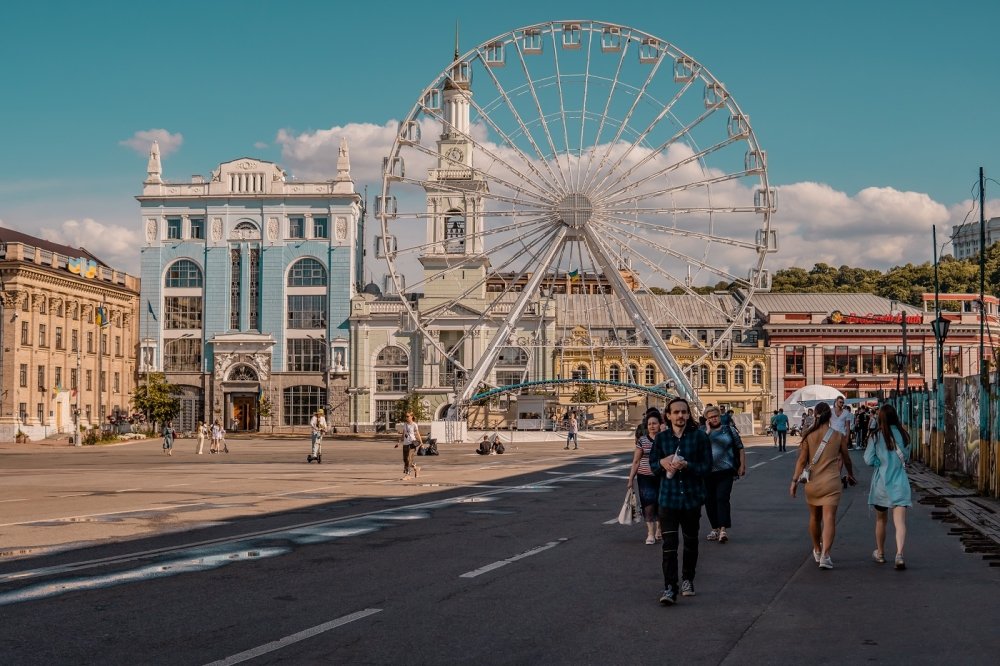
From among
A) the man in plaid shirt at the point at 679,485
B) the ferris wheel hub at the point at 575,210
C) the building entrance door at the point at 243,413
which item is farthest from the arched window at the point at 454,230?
the man in plaid shirt at the point at 679,485

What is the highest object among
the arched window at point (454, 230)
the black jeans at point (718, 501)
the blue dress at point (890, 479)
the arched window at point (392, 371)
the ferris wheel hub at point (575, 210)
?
the arched window at point (454, 230)

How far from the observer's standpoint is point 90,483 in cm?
2902

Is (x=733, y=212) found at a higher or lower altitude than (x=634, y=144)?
lower

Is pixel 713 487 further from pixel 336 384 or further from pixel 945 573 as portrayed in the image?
pixel 336 384

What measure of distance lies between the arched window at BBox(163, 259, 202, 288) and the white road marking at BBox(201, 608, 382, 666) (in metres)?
88.2

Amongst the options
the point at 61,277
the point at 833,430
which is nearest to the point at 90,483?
the point at 833,430

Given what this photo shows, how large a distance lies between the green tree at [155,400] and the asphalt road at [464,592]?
69195mm

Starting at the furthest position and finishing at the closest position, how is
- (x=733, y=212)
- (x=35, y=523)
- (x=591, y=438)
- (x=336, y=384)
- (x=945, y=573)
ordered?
(x=336, y=384)
(x=591, y=438)
(x=733, y=212)
(x=35, y=523)
(x=945, y=573)

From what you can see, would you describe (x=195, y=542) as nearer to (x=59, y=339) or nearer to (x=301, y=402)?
(x=59, y=339)

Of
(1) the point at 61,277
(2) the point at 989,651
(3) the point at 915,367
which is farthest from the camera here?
(3) the point at 915,367

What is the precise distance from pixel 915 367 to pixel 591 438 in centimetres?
5024

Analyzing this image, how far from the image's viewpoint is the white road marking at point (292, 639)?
8.03m

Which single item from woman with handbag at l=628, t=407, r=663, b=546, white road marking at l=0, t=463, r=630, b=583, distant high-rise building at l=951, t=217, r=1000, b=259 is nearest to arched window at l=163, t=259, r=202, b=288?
distant high-rise building at l=951, t=217, r=1000, b=259

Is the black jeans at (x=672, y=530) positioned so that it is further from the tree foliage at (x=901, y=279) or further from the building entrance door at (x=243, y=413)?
the tree foliage at (x=901, y=279)
